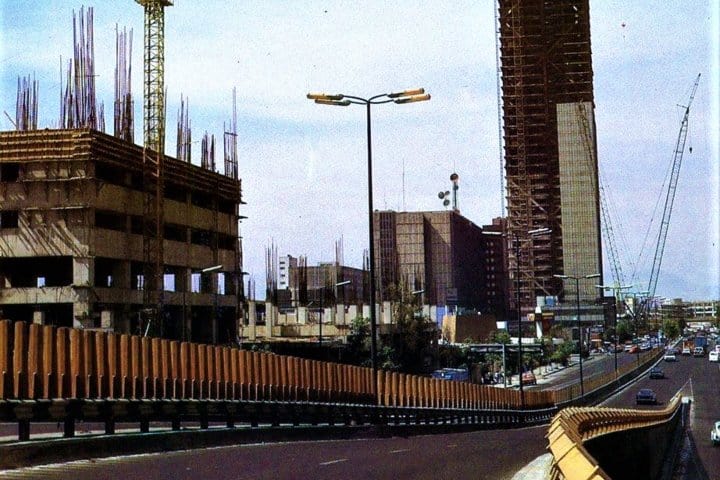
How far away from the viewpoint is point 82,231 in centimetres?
7050

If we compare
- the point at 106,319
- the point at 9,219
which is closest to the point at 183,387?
the point at 106,319

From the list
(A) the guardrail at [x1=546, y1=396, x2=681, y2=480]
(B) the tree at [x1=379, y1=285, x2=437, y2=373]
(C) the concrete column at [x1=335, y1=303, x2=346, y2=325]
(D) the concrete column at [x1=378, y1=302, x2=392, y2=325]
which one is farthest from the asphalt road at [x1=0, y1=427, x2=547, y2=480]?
(C) the concrete column at [x1=335, y1=303, x2=346, y2=325]

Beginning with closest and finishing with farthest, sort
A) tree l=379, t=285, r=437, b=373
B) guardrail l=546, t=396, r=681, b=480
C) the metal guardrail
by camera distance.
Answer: guardrail l=546, t=396, r=681, b=480, the metal guardrail, tree l=379, t=285, r=437, b=373

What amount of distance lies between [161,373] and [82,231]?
51.0 m

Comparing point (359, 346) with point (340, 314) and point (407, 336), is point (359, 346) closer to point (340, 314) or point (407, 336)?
point (407, 336)

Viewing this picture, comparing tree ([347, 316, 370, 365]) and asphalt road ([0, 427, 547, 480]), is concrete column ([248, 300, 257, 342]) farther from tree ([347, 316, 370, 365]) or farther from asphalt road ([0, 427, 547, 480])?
asphalt road ([0, 427, 547, 480])

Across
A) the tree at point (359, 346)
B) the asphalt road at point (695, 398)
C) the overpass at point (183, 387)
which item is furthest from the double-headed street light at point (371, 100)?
the tree at point (359, 346)

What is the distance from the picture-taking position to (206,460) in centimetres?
1786

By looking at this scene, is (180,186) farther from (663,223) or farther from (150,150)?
(663,223)

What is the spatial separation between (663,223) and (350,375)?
175923 millimetres

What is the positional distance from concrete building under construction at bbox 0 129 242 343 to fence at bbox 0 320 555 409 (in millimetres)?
33001

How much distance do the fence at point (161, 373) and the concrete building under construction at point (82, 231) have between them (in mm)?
33001

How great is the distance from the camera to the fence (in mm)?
16969

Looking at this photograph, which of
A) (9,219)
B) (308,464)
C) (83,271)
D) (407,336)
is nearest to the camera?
(308,464)
